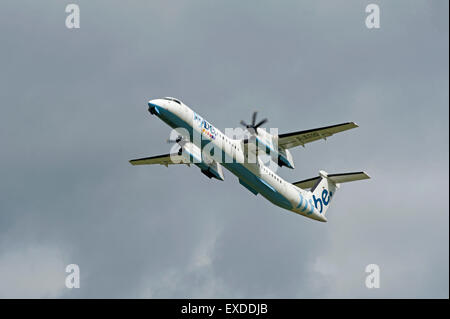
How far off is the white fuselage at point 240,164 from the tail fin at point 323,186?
66 centimetres

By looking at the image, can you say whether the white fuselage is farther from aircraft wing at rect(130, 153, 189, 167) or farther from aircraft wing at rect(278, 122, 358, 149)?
aircraft wing at rect(130, 153, 189, 167)

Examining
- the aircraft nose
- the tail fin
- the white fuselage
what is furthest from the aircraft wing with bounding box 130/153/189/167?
the aircraft nose

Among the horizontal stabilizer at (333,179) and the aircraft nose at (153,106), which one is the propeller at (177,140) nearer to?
the aircraft nose at (153,106)

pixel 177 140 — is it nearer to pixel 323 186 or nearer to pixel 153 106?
pixel 153 106

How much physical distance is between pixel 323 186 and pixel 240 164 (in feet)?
31.1

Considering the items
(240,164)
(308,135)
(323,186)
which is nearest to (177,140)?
(240,164)

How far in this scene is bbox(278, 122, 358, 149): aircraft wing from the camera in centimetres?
4356

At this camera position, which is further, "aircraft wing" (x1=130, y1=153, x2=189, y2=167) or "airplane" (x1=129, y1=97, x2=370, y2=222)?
"aircraft wing" (x1=130, y1=153, x2=189, y2=167)

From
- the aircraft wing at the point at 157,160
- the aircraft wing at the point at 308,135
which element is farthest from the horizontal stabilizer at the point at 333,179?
the aircraft wing at the point at 157,160

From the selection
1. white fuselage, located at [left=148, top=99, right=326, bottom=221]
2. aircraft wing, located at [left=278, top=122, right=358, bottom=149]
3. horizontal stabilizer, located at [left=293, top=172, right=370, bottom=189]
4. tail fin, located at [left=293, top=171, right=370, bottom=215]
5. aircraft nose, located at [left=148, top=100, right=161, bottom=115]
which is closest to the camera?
aircraft nose, located at [left=148, top=100, right=161, bottom=115]
